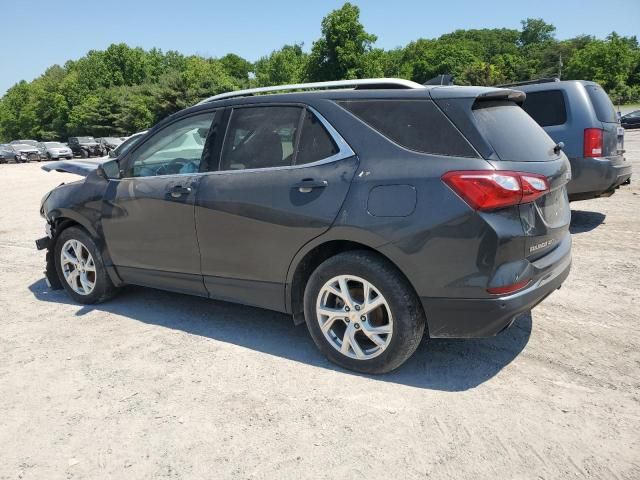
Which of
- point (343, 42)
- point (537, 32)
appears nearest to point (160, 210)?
point (343, 42)

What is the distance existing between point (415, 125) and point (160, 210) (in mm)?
2127

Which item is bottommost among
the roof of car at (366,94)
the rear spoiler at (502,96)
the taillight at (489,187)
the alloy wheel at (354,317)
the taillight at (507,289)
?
the alloy wheel at (354,317)

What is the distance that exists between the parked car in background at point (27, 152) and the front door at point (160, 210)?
145 ft

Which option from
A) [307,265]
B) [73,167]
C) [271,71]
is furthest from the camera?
[271,71]

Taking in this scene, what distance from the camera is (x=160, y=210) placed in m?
3.96

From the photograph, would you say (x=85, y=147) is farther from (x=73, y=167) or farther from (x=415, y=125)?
(x=415, y=125)

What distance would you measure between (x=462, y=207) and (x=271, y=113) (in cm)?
159

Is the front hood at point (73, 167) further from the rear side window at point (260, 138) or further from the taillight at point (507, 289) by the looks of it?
the taillight at point (507, 289)

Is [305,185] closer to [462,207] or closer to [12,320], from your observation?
[462,207]

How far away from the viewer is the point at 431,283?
2814mm

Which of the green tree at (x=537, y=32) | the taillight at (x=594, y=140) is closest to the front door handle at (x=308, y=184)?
the taillight at (x=594, y=140)

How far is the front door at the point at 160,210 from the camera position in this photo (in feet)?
12.6

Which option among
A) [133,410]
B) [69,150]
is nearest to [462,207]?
[133,410]

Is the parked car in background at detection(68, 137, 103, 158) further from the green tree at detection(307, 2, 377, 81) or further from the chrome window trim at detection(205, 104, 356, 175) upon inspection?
the chrome window trim at detection(205, 104, 356, 175)
